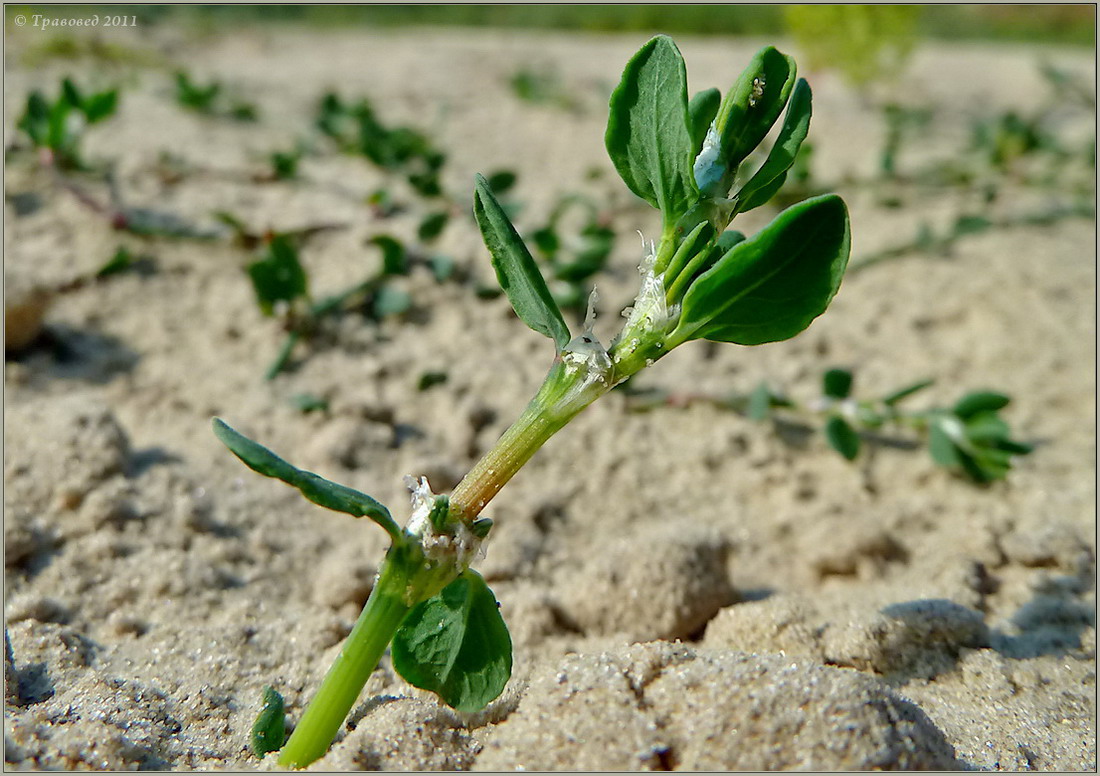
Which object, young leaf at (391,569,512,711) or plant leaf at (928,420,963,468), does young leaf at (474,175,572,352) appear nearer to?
young leaf at (391,569,512,711)

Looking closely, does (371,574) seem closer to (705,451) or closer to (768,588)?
(768,588)

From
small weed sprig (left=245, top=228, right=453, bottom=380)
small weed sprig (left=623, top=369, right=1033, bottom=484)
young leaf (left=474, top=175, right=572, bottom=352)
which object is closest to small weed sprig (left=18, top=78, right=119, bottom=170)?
small weed sprig (left=245, top=228, right=453, bottom=380)

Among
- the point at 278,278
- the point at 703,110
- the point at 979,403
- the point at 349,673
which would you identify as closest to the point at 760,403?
the point at 979,403

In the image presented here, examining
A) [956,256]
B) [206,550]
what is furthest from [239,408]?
[956,256]

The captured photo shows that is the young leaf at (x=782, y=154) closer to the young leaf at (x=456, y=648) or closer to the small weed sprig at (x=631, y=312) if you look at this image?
the small weed sprig at (x=631, y=312)

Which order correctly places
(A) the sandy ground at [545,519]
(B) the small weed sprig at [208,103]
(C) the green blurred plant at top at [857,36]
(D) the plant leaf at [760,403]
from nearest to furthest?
(A) the sandy ground at [545,519] < (D) the plant leaf at [760,403] < (B) the small weed sprig at [208,103] < (C) the green blurred plant at top at [857,36]

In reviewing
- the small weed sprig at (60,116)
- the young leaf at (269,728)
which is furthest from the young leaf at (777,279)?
the small weed sprig at (60,116)
